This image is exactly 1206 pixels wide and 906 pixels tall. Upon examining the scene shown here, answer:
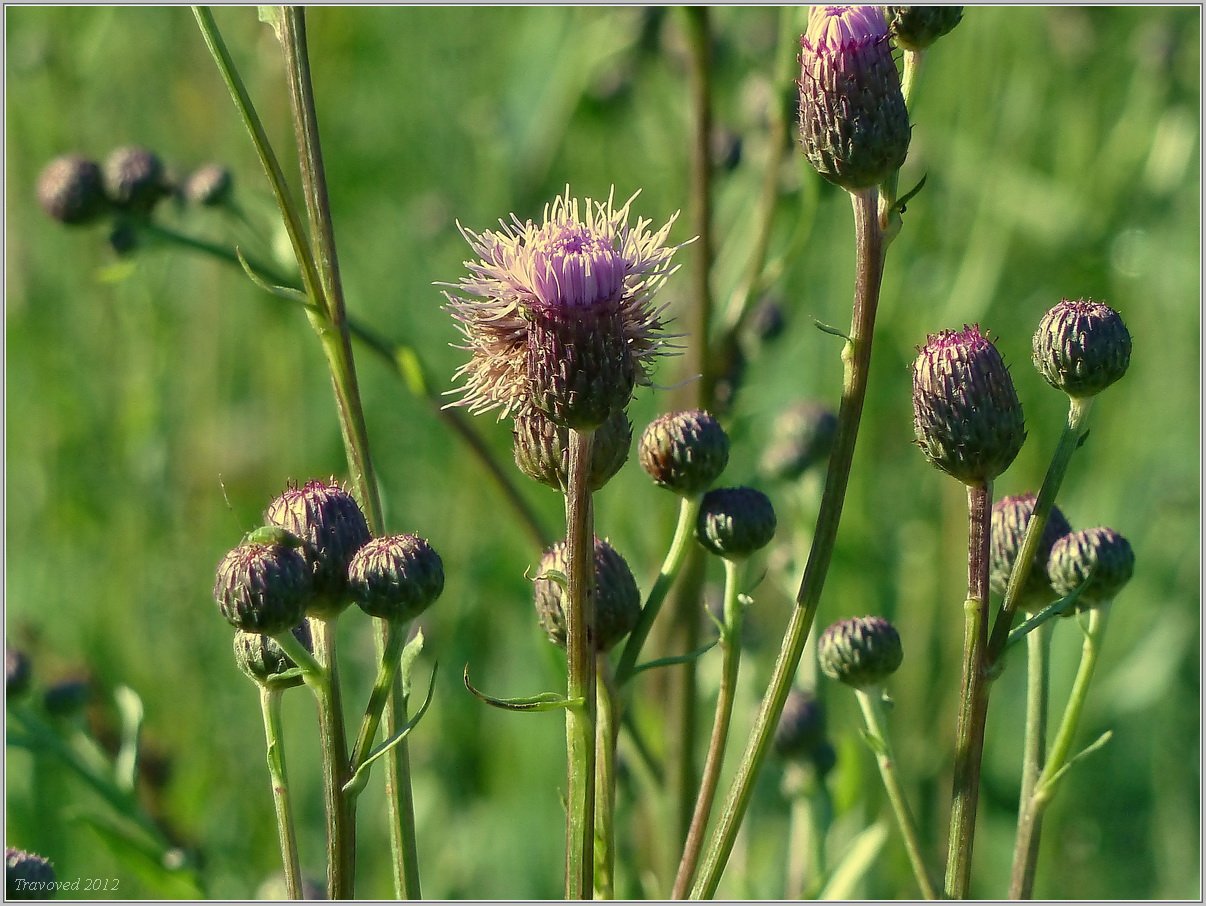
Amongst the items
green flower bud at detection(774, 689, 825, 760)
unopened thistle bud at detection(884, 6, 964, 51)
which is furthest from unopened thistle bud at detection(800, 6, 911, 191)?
green flower bud at detection(774, 689, 825, 760)

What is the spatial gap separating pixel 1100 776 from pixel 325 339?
3357 mm

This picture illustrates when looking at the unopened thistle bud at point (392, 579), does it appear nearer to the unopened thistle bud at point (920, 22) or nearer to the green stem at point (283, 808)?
the green stem at point (283, 808)

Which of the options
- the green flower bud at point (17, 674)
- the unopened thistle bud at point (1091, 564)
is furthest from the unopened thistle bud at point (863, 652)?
the green flower bud at point (17, 674)

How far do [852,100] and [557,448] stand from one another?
561 millimetres

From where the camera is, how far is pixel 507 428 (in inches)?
175

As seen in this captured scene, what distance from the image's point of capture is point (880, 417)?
4.88 metres

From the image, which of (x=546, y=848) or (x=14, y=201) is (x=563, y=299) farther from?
(x=14, y=201)

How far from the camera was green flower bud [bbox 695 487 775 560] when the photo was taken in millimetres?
1829

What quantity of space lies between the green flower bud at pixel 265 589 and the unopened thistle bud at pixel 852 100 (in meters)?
0.80

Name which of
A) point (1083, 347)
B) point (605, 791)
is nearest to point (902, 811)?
point (605, 791)

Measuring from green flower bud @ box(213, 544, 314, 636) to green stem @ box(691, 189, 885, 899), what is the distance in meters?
0.55

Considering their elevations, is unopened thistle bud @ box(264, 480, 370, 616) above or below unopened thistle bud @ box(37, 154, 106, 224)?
below

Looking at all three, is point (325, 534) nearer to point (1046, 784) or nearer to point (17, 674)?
point (1046, 784)

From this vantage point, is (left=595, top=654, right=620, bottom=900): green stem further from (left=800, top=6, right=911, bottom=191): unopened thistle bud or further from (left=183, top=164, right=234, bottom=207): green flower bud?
(left=183, top=164, right=234, bottom=207): green flower bud
